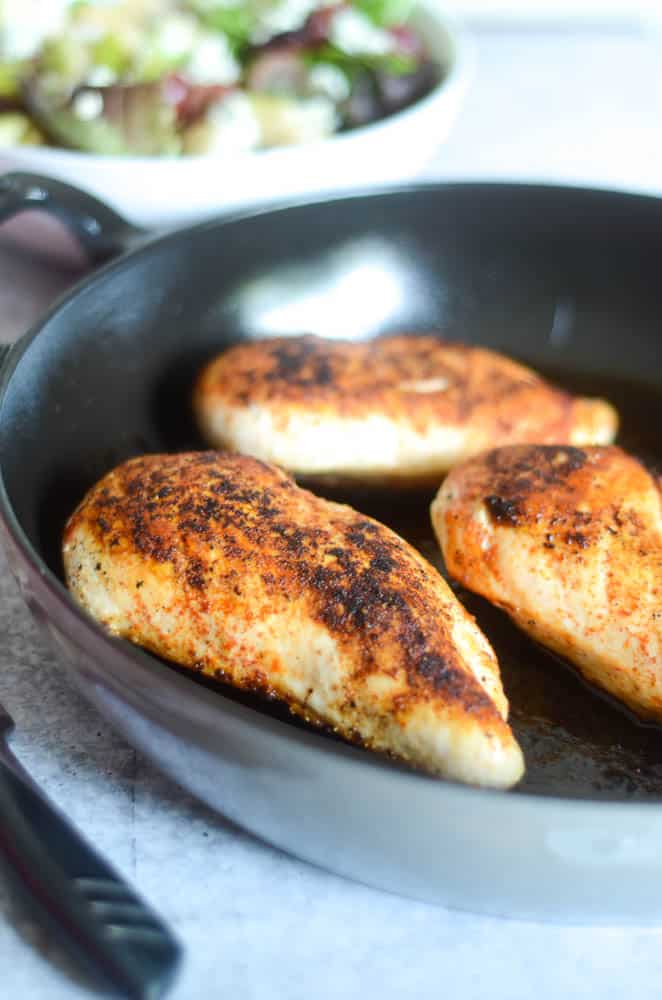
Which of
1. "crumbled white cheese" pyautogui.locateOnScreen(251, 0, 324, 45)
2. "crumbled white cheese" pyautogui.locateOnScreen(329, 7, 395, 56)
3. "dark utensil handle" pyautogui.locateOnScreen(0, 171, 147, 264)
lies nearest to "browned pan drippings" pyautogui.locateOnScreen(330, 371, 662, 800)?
"dark utensil handle" pyautogui.locateOnScreen(0, 171, 147, 264)

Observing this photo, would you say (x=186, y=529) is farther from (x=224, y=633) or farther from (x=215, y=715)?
(x=215, y=715)

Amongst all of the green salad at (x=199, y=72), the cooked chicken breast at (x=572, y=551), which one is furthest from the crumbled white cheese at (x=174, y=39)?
the cooked chicken breast at (x=572, y=551)

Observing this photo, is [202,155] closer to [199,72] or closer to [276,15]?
[199,72]

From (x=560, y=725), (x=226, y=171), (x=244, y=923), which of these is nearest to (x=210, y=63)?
(x=226, y=171)

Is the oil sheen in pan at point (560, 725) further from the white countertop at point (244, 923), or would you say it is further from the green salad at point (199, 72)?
the green salad at point (199, 72)

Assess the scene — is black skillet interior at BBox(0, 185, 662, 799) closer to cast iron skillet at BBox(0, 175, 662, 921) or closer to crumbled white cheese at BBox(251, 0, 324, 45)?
cast iron skillet at BBox(0, 175, 662, 921)

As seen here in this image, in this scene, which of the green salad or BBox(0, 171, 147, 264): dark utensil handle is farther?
the green salad

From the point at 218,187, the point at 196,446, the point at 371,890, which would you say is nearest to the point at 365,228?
the point at 218,187
